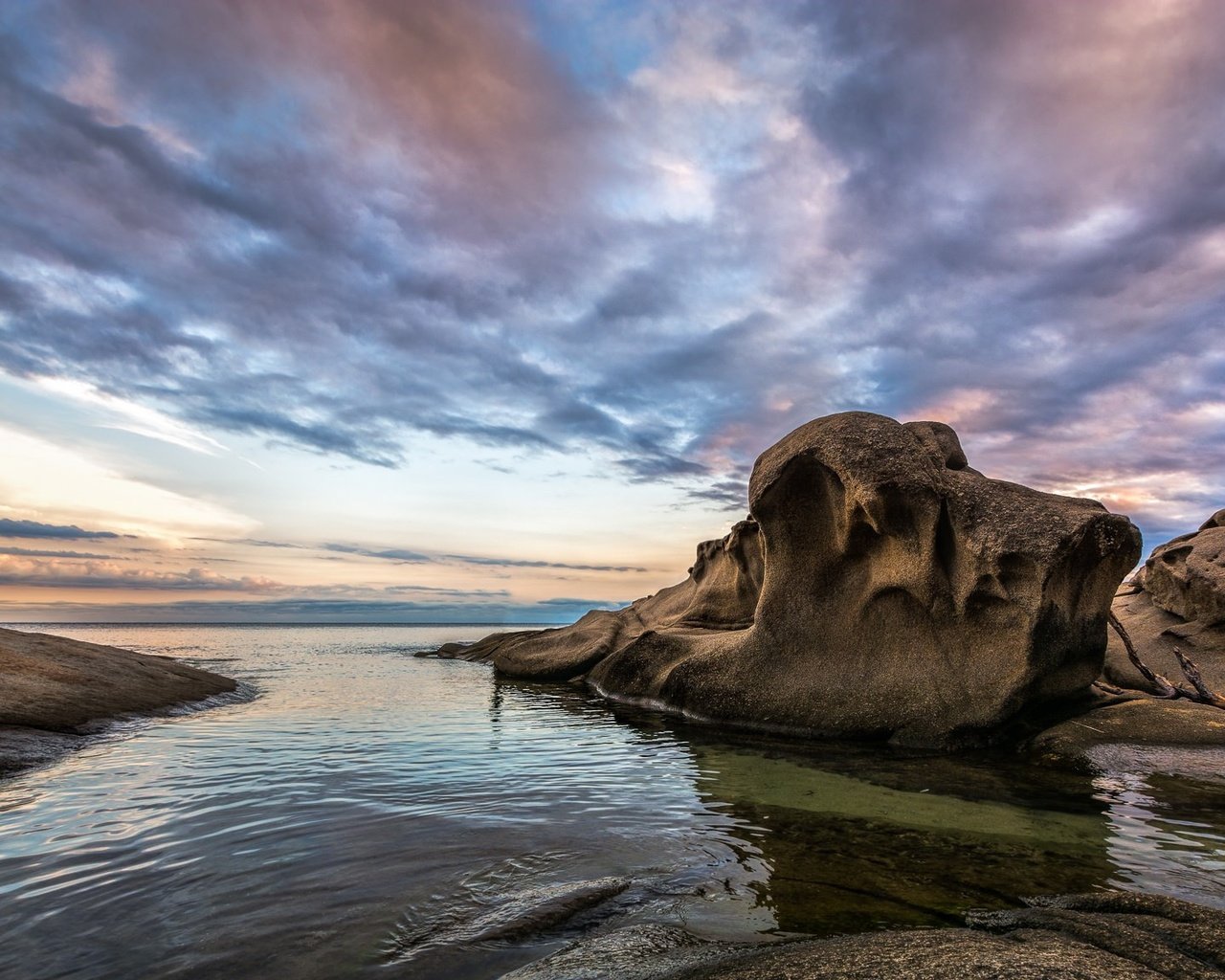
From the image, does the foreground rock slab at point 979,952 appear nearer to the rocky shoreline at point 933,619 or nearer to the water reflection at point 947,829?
the water reflection at point 947,829

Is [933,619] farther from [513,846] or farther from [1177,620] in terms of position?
[1177,620]

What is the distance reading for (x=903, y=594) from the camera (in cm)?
1455

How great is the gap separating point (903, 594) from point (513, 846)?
10.6 m

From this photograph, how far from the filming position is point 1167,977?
332 centimetres

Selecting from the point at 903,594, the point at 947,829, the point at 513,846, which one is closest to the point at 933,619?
the point at 903,594

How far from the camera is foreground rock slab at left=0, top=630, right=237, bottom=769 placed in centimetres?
1184

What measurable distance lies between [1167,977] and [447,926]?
179 inches

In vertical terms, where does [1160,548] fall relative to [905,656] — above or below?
above

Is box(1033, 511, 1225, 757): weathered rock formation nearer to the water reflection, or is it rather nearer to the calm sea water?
the water reflection

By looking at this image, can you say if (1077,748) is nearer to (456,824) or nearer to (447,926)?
(456,824)

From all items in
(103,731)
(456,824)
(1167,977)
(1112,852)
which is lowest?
(103,731)

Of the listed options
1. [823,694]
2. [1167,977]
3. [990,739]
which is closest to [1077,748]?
[990,739]

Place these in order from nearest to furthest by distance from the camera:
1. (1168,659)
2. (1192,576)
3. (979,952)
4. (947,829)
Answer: (979,952) < (947,829) < (1168,659) < (1192,576)

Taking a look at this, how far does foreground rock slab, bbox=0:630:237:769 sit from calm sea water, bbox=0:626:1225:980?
0.92 meters
